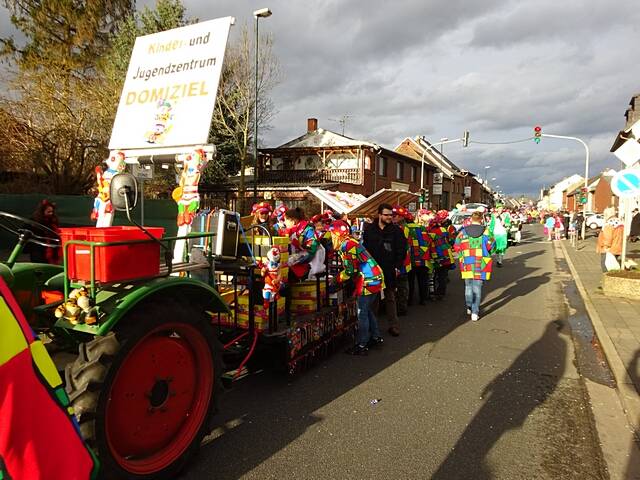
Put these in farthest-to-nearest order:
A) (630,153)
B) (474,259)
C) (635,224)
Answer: (635,224), (630,153), (474,259)

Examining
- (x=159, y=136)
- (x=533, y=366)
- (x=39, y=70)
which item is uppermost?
(x=39, y=70)

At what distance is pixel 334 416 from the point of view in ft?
12.9

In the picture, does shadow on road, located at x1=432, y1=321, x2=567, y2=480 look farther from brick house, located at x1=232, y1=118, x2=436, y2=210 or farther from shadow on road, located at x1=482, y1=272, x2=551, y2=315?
brick house, located at x1=232, y1=118, x2=436, y2=210

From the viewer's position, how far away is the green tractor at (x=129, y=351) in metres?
2.45

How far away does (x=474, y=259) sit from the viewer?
7512 mm

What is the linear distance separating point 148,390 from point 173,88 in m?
4.79

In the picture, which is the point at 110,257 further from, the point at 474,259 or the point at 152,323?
the point at 474,259

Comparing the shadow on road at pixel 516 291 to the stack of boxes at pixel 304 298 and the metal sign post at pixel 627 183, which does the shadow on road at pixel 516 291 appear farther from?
the stack of boxes at pixel 304 298

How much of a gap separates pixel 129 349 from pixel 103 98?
17.0 meters

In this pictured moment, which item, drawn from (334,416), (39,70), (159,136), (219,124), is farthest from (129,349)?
(219,124)

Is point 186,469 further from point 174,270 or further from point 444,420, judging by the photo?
point 444,420

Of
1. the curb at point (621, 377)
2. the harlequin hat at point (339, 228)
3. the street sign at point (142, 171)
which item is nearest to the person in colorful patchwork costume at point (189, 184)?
the street sign at point (142, 171)

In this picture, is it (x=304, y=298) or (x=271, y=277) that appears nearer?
(x=271, y=277)

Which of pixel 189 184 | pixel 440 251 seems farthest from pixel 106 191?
pixel 440 251
